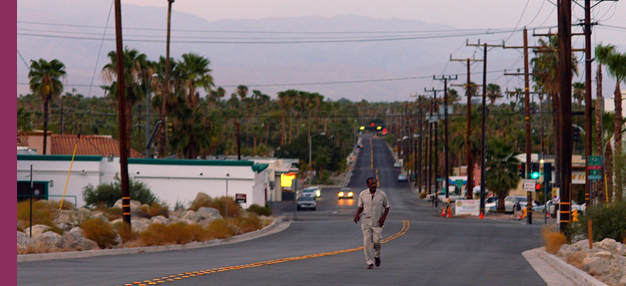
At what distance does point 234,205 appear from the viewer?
4128 centimetres

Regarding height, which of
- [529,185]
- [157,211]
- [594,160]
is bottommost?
[157,211]

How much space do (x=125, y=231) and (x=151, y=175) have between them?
24844 mm

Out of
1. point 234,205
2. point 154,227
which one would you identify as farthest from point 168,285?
point 234,205

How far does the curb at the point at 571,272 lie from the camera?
43.9 feet

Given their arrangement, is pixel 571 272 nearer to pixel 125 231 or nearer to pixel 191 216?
pixel 125 231

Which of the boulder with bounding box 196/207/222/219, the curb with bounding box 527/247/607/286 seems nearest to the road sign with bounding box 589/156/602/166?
the curb with bounding box 527/247/607/286

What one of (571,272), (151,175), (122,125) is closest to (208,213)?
(151,175)

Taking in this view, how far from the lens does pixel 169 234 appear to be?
79.5 feet

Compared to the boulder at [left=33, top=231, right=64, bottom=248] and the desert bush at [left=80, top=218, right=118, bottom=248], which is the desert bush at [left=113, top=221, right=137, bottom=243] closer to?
the desert bush at [left=80, top=218, right=118, bottom=248]

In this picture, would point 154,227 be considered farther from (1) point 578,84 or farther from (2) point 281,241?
(1) point 578,84

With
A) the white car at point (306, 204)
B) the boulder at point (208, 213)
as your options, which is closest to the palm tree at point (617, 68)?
the boulder at point (208, 213)

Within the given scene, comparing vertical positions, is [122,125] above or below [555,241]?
above

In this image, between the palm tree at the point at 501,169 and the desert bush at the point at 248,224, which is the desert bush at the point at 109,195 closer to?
the desert bush at the point at 248,224

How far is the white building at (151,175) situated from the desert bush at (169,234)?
2040 centimetres
